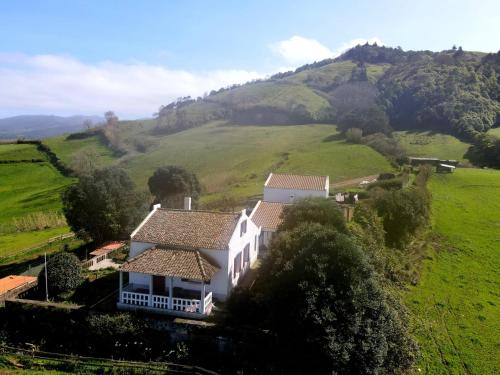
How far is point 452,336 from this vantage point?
23016 mm

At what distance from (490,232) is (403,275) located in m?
14.2

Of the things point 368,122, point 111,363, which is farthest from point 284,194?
point 368,122

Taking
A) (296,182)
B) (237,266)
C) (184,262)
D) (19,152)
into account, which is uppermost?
(19,152)

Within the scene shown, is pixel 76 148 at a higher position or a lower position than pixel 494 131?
lower

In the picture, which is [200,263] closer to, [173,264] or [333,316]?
[173,264]

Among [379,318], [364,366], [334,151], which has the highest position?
[334,151]

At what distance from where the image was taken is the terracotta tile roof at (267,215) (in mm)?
35931

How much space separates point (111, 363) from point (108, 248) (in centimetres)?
1662

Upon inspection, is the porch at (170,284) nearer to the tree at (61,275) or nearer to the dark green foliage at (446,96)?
the tree at (61,275)

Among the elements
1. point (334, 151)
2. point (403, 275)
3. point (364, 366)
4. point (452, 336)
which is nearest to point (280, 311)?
point (364, 366)

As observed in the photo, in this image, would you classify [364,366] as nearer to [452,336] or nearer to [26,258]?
[452,336]

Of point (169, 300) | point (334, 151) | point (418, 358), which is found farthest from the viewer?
point (334, 151)

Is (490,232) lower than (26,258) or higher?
higher

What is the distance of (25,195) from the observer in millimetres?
73625
